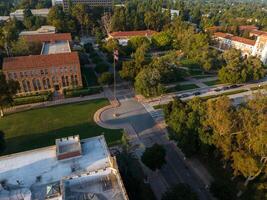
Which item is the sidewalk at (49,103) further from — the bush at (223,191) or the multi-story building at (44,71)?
the bush at (223,191)

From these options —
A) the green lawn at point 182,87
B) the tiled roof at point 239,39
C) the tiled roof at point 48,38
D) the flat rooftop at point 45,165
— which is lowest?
the green lawn at point 182,87

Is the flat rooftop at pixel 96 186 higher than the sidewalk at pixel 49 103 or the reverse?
higher

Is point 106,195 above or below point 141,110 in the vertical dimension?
above

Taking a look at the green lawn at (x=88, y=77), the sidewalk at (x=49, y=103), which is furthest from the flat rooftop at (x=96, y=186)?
the green lawn at (x=88, y=77)

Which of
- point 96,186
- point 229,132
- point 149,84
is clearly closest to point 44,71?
point 149,84

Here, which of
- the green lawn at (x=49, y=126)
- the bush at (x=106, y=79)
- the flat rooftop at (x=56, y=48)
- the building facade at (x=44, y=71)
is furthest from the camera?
the flat rooftop at (x=56, y=48)

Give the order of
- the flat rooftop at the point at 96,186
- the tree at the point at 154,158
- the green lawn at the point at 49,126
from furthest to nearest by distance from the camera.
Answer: the green lawn at the point at 49,126
the tree at the point at 154,158
the flat rooftop at the point at 96,186

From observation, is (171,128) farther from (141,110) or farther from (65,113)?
(65,113)

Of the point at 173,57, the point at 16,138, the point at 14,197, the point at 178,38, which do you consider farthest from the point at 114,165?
the point at 178,38
